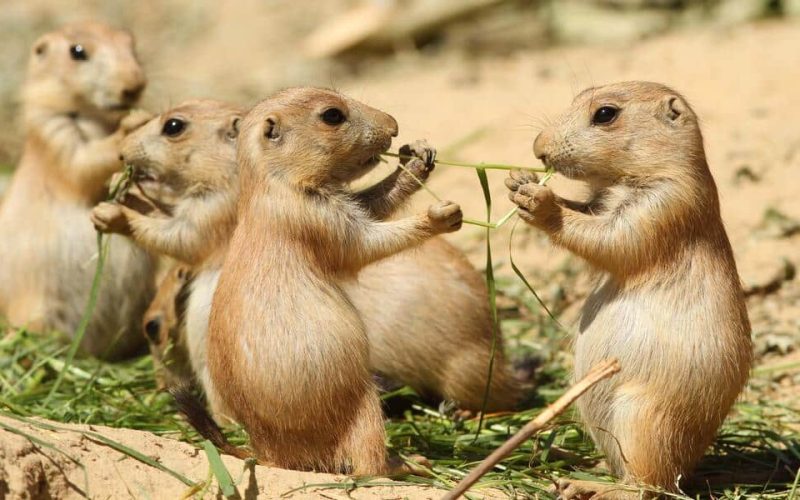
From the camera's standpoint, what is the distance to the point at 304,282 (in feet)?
19.0

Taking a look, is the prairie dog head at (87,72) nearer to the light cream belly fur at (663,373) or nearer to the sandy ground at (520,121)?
the sandy ground at (520,121)

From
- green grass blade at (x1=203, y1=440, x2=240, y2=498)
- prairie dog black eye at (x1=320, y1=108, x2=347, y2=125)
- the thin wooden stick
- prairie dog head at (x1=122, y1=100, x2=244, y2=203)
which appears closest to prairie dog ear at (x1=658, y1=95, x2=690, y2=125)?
the thin wooden stick

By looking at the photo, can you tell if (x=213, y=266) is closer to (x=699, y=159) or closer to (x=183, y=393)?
(x=183, y=393)

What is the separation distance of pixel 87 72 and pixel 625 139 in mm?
4870

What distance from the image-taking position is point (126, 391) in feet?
25.6

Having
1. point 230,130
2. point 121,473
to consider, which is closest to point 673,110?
Result: point 230,130

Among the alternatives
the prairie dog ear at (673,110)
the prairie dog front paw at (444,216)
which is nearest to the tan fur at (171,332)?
the prairie dog front paw at (444,216)

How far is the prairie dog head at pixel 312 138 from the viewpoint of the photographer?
5.99m

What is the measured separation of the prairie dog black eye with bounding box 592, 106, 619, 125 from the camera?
6004 mm

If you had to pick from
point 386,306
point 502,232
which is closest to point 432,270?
point 386,306

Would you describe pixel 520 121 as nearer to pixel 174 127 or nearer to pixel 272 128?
pixel 174 127

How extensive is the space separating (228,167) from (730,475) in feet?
11.4

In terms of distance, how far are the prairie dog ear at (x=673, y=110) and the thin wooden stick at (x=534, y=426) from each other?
1325 millimetres

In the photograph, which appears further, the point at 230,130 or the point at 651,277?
the point at 230,130
